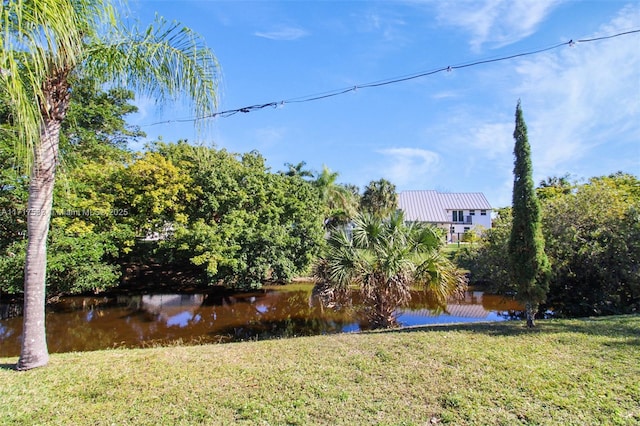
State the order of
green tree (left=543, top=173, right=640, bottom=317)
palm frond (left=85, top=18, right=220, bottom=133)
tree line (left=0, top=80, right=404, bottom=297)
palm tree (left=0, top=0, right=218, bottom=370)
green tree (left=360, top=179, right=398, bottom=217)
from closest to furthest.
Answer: palm tree (left=0, top=0, right=218, bottom=370), palm frond (left=85, top=18, right=220, bottom=133), green tree (left=543, top=173, right=640, bottom=317), tree line (left=0, top=80, right=404, bottom=297), green tree (left=360, top=179, right=398, bottom=217)

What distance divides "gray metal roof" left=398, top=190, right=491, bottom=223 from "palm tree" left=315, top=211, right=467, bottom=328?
30257mm

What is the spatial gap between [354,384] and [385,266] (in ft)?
14.1

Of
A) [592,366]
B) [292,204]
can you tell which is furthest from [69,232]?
[592,366]

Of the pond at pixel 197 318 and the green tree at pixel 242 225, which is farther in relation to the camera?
the green tree at pixel 242 225

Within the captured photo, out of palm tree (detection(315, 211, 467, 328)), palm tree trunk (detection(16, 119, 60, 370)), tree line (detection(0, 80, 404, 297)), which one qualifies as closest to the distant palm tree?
tree line (detection(0, 80, 404, 297))

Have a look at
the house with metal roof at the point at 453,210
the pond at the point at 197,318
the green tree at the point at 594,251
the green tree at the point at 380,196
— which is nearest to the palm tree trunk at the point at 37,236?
the pond at the point at 197,318

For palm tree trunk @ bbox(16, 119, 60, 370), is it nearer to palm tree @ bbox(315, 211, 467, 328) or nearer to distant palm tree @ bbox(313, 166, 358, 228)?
palm tree @ bbox(315, 211, 467, 328)

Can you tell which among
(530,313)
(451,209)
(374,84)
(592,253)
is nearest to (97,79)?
(374,84)

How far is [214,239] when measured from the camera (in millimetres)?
14609

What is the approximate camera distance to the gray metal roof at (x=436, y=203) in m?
39.3

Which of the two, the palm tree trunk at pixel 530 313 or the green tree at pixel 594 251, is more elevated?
the green tree at pixel 594 251

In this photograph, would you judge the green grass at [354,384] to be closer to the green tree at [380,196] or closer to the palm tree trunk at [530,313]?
the palm tree trunk at [530,313]

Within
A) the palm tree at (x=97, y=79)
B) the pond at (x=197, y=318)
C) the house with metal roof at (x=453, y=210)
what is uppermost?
the house with metal roof at (x=453, y=210)

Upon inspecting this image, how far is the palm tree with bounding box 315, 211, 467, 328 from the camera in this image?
8531 millimetres
